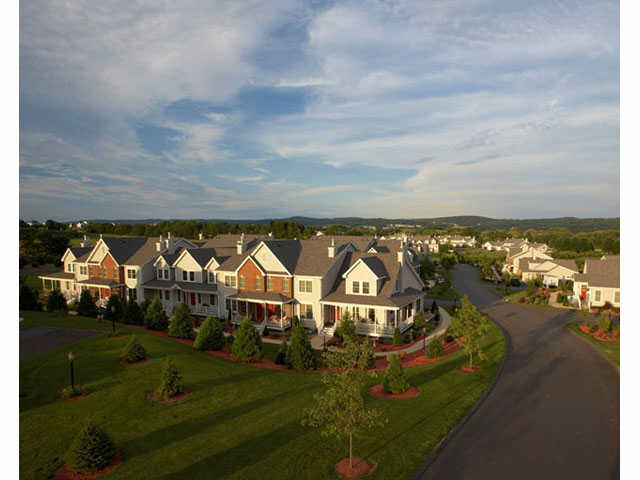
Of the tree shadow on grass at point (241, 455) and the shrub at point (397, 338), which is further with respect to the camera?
the shrub at point (397, 338)

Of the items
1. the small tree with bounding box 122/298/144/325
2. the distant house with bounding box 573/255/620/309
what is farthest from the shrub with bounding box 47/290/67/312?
the distant house with bounding box 573/255/620/309

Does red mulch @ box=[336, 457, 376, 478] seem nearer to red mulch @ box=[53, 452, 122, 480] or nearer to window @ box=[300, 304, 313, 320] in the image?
red mulch @ box=[53, 452, 122, 480]

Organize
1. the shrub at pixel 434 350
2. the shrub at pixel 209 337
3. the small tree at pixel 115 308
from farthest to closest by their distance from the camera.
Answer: the small tree at pixel 115 308 → the shrub at pixel 209 337 → the shrub at pixel 434 350

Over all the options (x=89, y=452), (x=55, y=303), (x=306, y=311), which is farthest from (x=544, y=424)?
(x=55, y=303)

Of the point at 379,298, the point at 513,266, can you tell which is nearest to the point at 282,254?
the point at 379,298

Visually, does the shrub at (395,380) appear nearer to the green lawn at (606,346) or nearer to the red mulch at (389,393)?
the red mulch at (389,393)

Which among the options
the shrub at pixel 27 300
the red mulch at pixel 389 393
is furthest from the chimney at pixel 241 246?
the red mulch at pixel 389 393

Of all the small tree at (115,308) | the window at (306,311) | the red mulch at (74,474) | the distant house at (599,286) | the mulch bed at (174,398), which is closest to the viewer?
the red mulch at (74,474)
